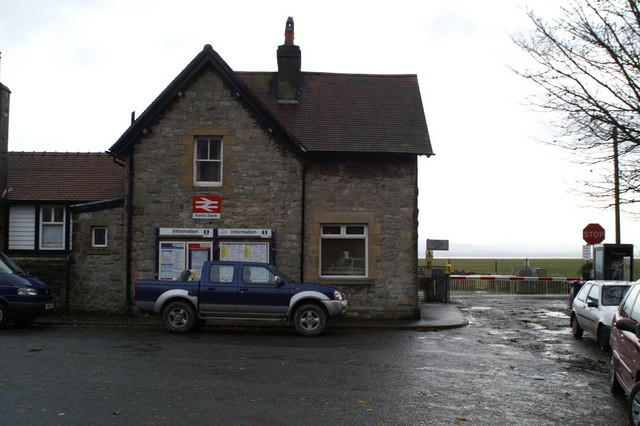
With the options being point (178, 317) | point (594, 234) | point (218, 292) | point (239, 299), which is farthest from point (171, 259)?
point (594, 234)

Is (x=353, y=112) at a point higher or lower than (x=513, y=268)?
higher

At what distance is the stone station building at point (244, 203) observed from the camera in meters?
18.5

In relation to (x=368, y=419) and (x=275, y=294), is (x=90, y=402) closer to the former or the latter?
(x=368, y=419)

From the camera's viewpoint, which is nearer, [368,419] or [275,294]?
[368,419]

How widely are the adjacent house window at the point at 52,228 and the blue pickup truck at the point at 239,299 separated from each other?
1235 cm

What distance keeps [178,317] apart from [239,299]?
1.56m

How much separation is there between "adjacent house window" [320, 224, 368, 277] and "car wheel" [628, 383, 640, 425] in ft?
39.3

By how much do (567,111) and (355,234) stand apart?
6.78 metres

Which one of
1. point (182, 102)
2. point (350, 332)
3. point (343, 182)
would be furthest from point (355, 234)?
point (182, 102)

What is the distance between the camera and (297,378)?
9758 millimetres

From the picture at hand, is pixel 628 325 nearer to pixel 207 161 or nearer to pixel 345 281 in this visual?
pixel 345 281

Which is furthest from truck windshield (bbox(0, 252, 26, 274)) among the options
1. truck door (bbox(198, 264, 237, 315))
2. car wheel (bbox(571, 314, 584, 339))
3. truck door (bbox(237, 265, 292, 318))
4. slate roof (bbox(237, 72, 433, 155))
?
car wheel (bbox(571, 314, 584, 339))

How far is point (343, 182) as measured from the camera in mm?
18828

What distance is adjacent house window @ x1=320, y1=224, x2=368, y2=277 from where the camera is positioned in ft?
62.0
